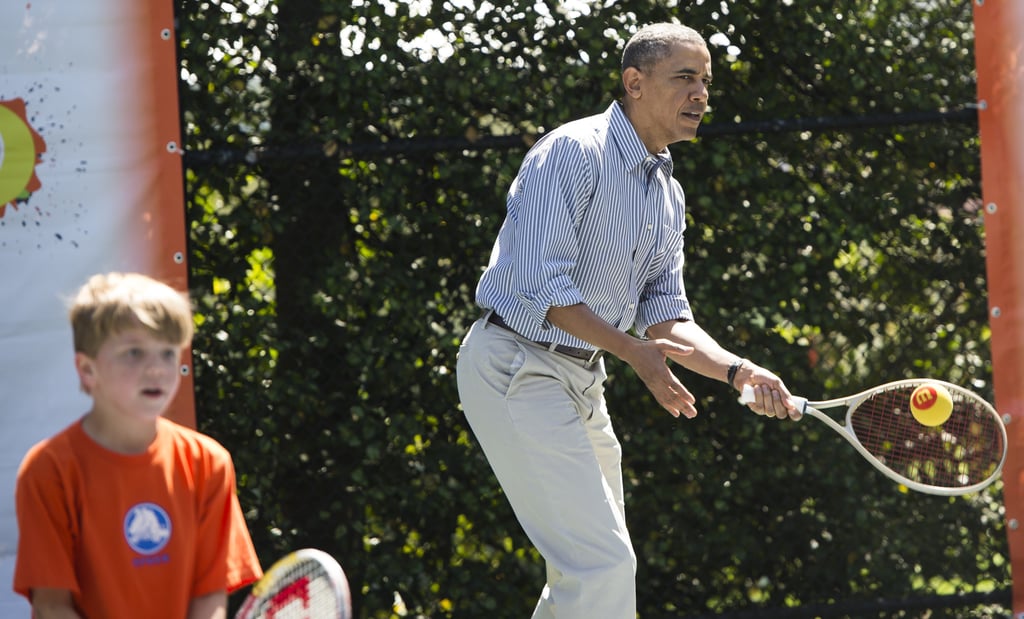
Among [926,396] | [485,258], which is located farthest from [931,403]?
[485,258]

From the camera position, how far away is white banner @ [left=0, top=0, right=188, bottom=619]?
4.41m

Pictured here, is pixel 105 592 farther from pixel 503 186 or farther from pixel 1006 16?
pixel 1006 16

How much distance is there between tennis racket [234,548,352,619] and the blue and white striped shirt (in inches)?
45.6

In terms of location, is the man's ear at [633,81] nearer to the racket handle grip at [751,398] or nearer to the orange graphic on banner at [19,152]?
the racket handle grip at [751,398]

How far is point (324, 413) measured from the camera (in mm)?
4859

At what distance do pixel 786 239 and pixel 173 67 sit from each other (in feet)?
7.68

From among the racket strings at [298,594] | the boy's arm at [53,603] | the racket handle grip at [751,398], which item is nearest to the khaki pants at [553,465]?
the racket handle grip at [751,398]

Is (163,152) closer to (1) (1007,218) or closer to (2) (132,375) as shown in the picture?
(2) (132,375)

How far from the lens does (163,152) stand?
4.53 metres

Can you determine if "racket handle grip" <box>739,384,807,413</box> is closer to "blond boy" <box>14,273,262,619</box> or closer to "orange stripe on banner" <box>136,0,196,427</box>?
"blond boy" <box>14,273,262,619</box>

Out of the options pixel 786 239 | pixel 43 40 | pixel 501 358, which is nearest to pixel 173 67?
pixel 43 40

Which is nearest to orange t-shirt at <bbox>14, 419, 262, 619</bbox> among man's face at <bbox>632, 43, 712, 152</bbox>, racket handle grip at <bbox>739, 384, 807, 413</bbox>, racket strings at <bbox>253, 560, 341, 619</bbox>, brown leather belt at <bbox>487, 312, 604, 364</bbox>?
racket strings at <bbox>253, 560, 341, 619</bbox>

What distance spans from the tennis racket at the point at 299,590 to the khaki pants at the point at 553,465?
108 centimetres

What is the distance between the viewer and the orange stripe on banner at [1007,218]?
4.89m
